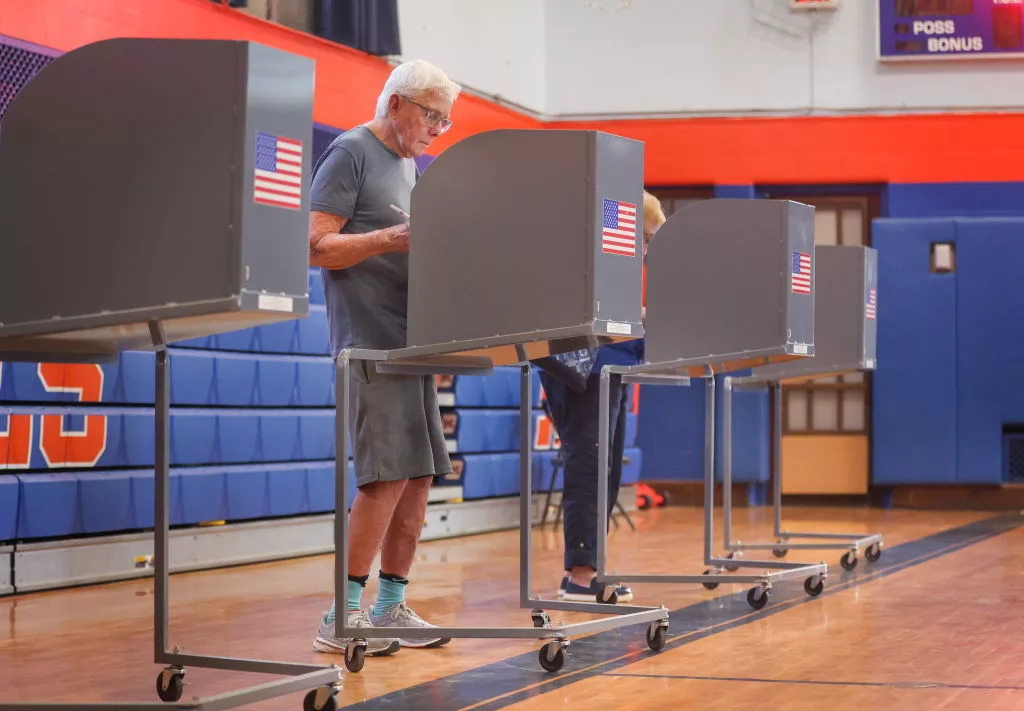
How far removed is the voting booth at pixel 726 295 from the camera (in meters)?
4.10

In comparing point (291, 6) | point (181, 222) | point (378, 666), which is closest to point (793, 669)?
point (378, 666)

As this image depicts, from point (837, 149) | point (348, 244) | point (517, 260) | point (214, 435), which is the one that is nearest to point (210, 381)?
point (214, 435)

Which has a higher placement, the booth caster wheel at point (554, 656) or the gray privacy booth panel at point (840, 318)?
the gray privacy booth panel at point (840, 318)

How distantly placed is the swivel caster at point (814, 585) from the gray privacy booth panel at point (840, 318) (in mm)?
1073

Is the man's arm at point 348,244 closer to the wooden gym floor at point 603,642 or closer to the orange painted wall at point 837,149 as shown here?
the wooden gym floor at point 603,642

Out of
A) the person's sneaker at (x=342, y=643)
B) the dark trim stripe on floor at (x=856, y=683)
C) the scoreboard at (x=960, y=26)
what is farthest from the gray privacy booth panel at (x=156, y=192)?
the scoreboard at (x=960, y=26)

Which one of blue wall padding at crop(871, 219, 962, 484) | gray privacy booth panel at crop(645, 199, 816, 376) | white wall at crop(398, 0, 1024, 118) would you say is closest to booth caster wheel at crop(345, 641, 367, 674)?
gray privacy booth panel at crop(645, 199, 816, 376)

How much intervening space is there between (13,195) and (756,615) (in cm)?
245

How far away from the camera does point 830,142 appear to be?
30.7ft

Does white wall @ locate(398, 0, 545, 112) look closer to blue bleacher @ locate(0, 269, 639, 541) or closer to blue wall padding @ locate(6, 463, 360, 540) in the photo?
blue bleacher @ locate(0, 269, 639, 541)

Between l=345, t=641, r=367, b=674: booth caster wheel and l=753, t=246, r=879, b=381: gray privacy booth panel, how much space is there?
2732 mm

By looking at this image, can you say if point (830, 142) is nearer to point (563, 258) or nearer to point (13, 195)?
point (563, 258)

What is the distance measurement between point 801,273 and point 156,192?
2422 mm

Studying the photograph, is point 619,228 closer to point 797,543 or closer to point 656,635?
point 656,635
